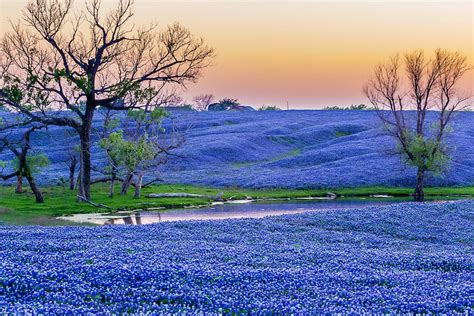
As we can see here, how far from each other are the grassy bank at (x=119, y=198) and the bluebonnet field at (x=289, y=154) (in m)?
2.55

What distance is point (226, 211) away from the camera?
44312mm

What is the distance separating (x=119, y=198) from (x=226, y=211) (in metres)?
11.1

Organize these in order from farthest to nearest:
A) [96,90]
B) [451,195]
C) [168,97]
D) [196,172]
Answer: [196,172]
[451,195]
[168,97]
[96,90]

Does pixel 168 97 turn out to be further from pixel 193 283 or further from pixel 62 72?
pixel 193 283

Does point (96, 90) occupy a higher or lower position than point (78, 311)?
higher

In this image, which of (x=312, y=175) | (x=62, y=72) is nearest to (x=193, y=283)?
(x=62, y=72)

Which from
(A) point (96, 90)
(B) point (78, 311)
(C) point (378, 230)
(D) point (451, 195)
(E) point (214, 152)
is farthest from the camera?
(E) point (214, 152)

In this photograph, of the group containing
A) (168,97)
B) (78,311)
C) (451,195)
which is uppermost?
(168,97)

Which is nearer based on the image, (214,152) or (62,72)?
(62,72)

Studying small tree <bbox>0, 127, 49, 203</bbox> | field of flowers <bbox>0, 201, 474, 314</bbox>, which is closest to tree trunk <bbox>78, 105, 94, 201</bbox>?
small tree <bbox>0, 127, 49, 203</bbox>

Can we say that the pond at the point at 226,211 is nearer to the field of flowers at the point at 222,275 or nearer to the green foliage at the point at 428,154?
the green foliage at the point at 428,154

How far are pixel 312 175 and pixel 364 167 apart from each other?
777 centimetres

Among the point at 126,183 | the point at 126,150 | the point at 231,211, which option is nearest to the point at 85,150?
the point at 126,150

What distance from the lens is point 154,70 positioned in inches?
1889
